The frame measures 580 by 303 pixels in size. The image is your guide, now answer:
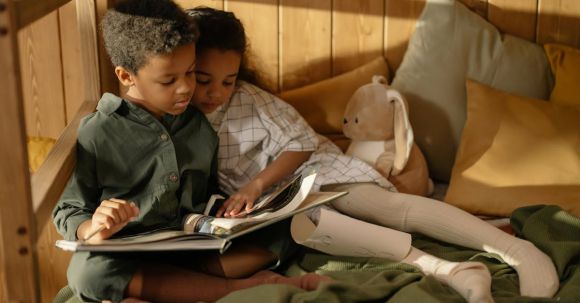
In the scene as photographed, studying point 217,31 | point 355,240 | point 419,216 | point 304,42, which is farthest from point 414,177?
point 217,31

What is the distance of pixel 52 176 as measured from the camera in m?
1.17

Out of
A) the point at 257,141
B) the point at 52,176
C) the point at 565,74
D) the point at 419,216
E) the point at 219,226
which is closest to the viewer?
the point at 52,176

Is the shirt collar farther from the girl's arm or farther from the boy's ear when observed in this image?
the girl's arm

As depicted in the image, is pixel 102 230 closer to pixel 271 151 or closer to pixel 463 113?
pixel 271 151

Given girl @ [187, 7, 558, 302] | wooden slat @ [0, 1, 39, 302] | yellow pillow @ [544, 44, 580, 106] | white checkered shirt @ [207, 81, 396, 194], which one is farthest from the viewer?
yellow pillow @ [544, 44, 580, 106]

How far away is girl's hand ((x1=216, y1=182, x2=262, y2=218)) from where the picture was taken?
1422mm

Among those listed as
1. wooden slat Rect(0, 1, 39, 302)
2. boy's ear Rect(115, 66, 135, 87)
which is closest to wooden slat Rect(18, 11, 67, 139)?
boy's ear Rect(115, 66, 135, 87)

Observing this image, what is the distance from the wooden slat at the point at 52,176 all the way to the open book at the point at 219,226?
2.3 inches

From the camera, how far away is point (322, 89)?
180 cm

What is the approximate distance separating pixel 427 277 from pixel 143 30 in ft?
1.99

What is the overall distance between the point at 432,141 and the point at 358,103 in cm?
20

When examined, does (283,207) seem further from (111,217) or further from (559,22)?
(559,22)

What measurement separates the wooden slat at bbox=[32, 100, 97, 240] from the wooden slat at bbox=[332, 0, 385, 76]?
71 cm

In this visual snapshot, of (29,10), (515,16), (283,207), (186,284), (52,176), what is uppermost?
(29,10)
